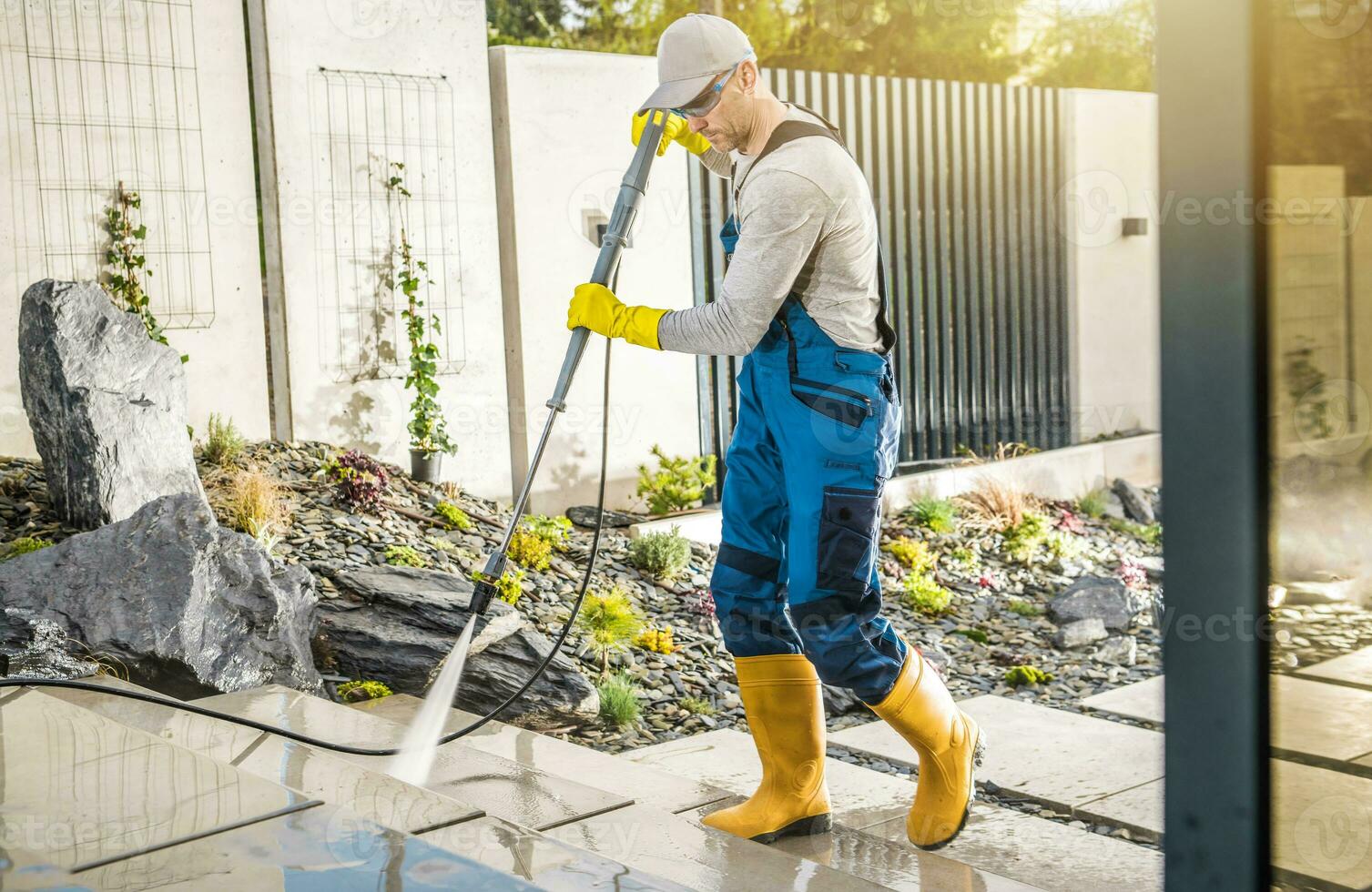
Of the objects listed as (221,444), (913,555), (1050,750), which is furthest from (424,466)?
(1050,750)

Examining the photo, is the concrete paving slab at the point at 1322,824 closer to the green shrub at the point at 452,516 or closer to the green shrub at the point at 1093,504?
the green shrub at the point at 452,516

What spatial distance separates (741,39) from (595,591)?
350cm

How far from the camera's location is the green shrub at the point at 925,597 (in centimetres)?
632

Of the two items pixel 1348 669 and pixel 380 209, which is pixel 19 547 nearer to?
pixel 380 209

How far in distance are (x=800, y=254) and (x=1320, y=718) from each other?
1.58 m

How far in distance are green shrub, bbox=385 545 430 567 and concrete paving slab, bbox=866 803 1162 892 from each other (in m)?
2.80

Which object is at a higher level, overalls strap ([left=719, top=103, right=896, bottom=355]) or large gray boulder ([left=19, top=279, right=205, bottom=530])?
overalls strap ([left=719, top=103, right=896, bottom=355])

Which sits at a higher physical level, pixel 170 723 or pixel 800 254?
pixel 800 254

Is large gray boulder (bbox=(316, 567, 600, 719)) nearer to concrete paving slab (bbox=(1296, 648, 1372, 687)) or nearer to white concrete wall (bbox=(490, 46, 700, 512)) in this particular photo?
white concrete wall (bbox=(490, 46, 700, 512))

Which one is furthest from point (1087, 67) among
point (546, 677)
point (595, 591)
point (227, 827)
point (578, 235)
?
point (227, 827)

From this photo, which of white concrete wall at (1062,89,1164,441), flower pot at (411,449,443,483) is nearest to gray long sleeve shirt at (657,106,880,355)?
flower pot at (411,449,443,483)

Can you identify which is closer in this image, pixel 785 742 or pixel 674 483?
pixel 785 742

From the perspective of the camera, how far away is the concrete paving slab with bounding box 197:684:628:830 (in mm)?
2941

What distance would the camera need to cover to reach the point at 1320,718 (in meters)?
1.33
